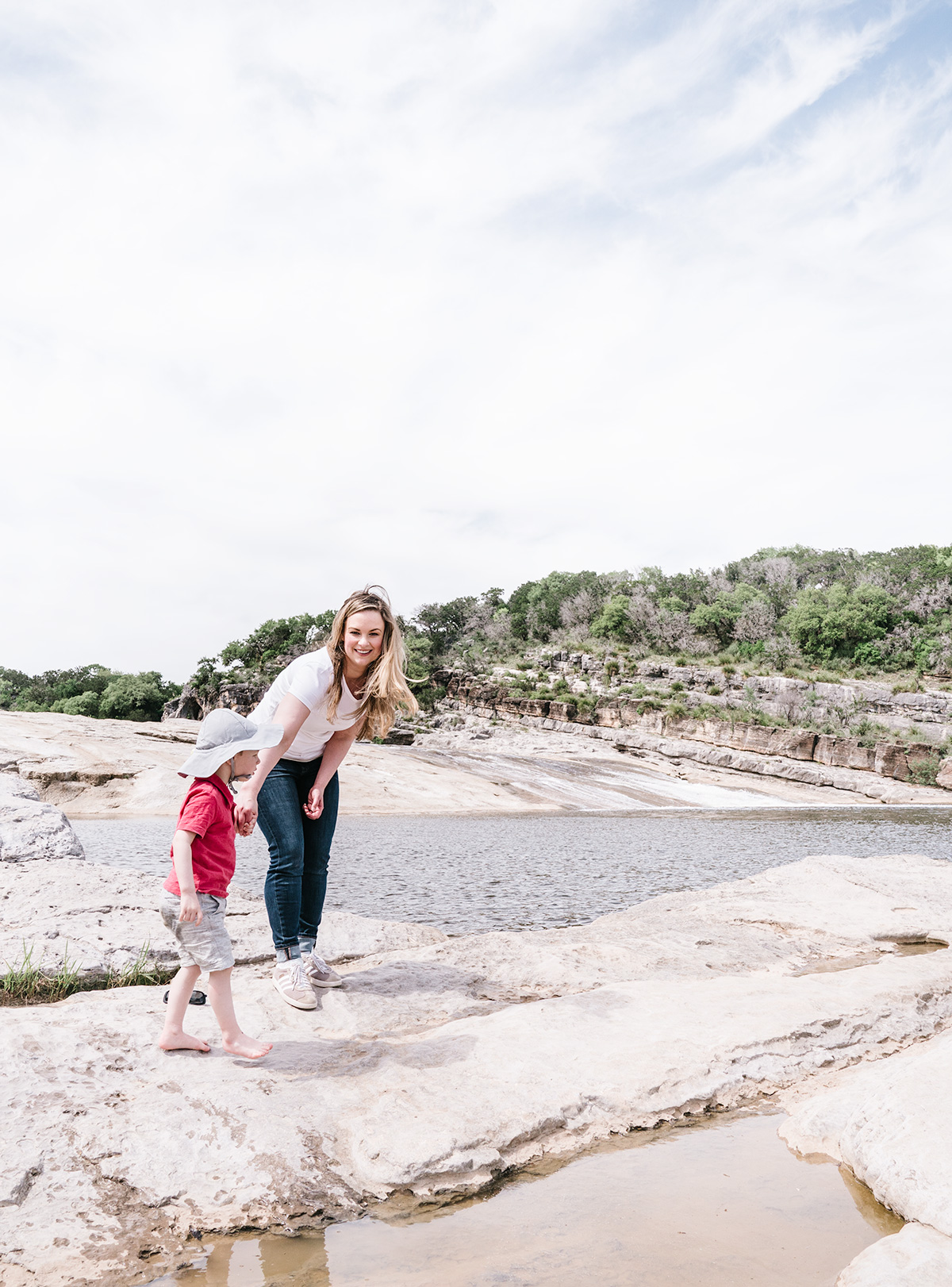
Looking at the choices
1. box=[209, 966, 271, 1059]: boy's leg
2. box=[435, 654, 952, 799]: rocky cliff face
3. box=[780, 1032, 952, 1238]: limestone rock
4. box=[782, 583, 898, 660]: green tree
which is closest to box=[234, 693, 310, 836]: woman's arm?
box=[209, 966, 271, 1059]: boy's leg

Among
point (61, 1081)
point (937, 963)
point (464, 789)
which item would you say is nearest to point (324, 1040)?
point (61, 1081)

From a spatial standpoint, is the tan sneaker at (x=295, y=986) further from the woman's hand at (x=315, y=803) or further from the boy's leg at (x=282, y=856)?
the woman's hand at (x=315, y=803)

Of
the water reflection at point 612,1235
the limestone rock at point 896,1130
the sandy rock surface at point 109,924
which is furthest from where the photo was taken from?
the sandy rock surface at point 109,924

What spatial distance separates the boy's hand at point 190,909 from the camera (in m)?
3.44

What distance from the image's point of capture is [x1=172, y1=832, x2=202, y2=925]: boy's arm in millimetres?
3445

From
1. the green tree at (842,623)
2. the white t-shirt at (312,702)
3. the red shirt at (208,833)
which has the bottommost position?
the red shirt at (208,833)

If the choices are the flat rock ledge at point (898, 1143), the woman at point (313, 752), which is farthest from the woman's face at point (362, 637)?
the flat rock ledge at point (898, 1143)

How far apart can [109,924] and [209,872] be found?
1.99 meters

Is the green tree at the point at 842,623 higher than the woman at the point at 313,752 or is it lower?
higher

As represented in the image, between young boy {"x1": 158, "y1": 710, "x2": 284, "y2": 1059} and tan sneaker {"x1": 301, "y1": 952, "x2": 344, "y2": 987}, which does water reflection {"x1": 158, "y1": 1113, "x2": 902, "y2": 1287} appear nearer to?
young boy {"x1": 158, "y1": 710, "x2": 284, "y2": 1059}

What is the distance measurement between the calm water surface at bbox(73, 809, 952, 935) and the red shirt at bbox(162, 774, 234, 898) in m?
3.79

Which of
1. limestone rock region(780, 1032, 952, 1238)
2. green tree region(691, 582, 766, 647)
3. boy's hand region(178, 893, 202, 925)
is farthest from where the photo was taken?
green tree region(691, 582, 766, 647)

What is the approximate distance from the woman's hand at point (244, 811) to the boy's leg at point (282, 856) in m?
0.35

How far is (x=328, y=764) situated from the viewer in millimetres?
4531
